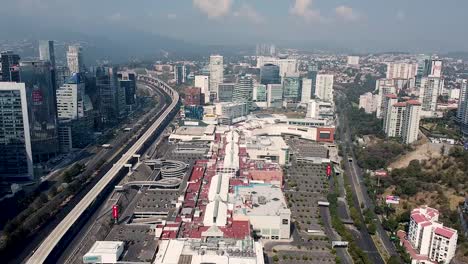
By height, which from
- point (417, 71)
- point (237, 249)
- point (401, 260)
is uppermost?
point (417, 71)

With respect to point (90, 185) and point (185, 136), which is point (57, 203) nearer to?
point (90, 185)

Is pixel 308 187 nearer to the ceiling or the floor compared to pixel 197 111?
nearer to the floor

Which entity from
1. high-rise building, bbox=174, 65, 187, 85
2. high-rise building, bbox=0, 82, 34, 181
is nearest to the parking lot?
high-rise building, bbox=0, 82, 34, 181

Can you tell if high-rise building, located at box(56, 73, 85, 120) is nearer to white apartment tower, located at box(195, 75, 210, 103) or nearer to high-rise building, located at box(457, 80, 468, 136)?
white apartment tower, located at box(195, 75, 210, 103)

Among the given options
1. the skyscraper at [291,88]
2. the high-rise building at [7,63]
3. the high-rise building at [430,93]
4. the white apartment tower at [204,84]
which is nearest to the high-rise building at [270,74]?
the skyscraper at [291,88]

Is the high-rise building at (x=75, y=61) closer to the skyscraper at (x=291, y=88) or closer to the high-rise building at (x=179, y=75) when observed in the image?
the high-rise building at (x=179, y=75)

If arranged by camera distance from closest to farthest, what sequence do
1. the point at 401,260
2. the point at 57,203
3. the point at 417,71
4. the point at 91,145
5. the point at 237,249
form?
the point at 237,249, the point at 401,260, the point at 57,203, the point at 91,145, the point at 417,71

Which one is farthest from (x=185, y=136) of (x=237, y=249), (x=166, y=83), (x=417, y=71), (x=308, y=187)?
(x=417, y=71)
